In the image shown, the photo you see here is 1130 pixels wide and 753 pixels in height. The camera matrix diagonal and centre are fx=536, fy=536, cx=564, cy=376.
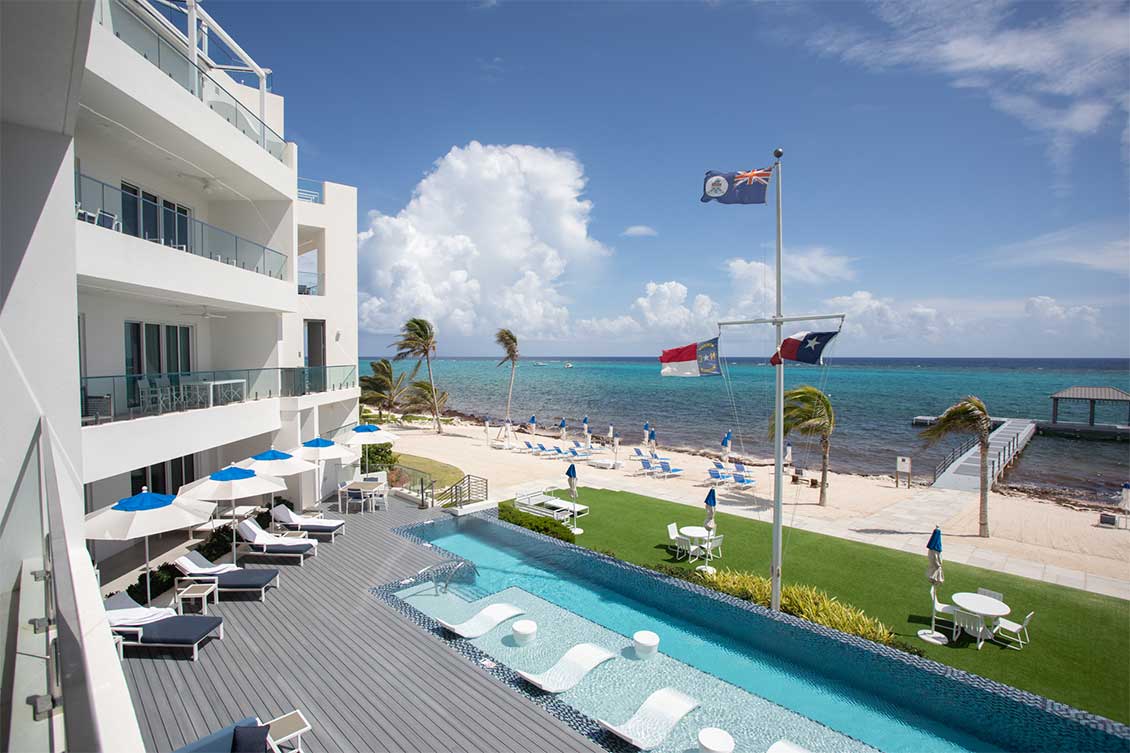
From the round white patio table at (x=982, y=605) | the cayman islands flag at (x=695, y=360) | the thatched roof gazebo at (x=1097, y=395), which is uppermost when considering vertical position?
the cayman islands flag at (x=695, y=360)

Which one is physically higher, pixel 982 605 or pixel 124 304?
pixel 124 304

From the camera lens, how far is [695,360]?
12.5m

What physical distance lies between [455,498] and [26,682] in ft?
52.1

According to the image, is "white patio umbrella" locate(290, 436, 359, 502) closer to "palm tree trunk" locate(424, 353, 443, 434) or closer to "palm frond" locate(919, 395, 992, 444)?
"palm frond" locate(919, 395, 992, 444)

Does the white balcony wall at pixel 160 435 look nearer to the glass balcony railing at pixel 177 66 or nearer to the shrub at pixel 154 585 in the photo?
the shrub at pixel 154 585

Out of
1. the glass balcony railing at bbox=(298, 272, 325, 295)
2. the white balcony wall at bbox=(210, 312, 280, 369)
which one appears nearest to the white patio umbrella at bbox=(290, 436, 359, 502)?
the white balcony wall at bbox=(210, 312, 280, 369)

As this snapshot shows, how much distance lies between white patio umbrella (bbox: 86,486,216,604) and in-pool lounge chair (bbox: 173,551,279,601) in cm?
80

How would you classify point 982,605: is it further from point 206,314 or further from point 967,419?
point 206,314

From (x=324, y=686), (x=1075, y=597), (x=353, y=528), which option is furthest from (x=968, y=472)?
(x=324, y=686)

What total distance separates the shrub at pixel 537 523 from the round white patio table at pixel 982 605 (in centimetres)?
903

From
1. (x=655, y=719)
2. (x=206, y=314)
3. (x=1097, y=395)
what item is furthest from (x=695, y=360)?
(x=1097, y=395)

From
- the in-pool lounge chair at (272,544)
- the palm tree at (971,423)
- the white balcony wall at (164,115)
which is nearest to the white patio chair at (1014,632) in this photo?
the palm tree at (971,423)

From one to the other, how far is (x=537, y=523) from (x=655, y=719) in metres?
8.49

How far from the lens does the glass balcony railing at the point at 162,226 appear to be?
30.9 feet
